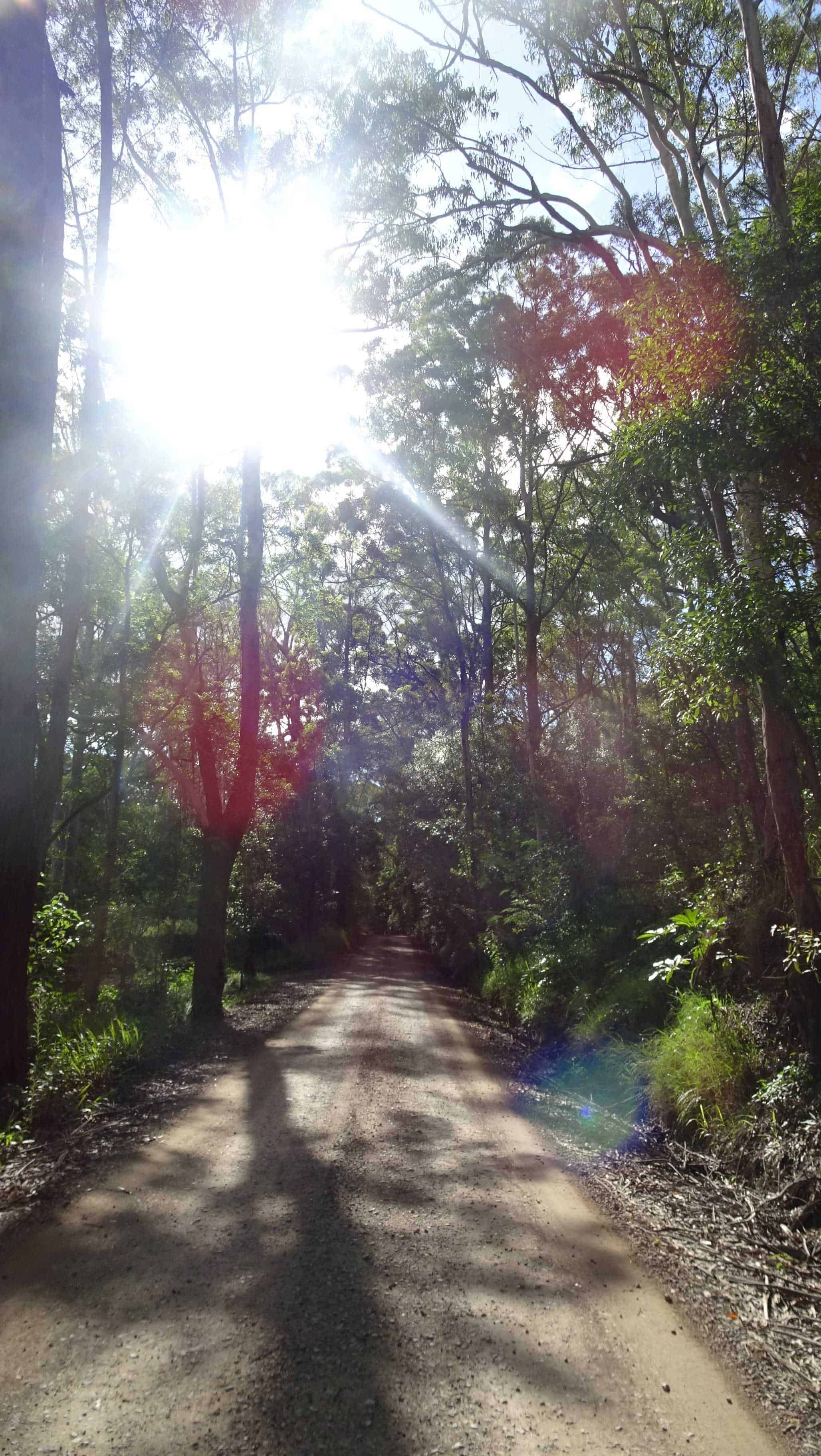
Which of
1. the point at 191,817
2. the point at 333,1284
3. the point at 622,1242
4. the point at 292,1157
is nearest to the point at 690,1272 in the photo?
the point at 622,1242

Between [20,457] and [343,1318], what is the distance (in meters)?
6.58

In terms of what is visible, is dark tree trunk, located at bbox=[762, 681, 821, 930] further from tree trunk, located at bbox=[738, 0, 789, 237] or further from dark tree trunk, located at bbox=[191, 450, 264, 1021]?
dark tree trunk, located at bbox=[191, 450, 264, 1021]

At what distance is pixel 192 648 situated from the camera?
15.9m

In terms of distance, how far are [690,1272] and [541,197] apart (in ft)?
39.2

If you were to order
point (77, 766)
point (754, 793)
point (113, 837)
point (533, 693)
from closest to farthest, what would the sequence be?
point (754, 793) → point (113, 837) → point (533, 693) → point (77, 766)

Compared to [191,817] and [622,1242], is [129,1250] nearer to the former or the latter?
[622,1242]

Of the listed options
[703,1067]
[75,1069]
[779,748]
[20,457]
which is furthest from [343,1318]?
[20,457]

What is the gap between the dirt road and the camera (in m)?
2.68

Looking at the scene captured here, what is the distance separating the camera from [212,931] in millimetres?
12180

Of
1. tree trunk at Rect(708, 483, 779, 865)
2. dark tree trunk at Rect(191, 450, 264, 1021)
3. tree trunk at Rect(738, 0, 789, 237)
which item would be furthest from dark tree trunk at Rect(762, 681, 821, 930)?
dark tree trunk at Rect(191, 450, 264, 1021)

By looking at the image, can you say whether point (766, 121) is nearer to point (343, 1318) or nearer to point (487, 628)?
point (343, 1318)

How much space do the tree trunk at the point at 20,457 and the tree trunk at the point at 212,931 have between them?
5.46 metres

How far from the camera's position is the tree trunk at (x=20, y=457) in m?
6.41

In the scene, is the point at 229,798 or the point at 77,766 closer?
the point at 229,798
